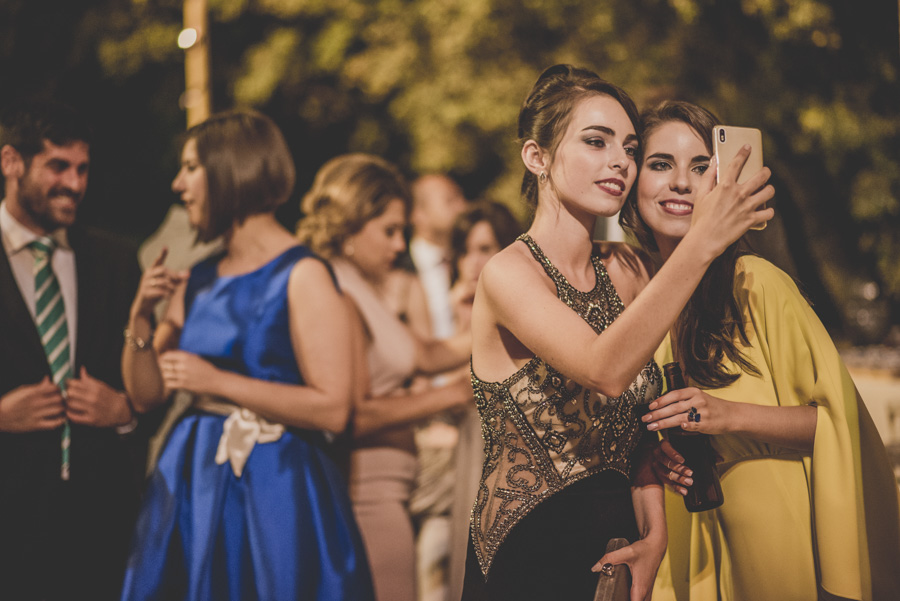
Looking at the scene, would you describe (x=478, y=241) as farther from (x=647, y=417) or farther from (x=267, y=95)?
(x=267, y=95)

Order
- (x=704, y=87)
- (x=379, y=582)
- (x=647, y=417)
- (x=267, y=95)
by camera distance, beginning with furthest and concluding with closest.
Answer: (x=267, y=95) → (x=704, y=87) → (x=379, y=582) → (x=647, y=417)

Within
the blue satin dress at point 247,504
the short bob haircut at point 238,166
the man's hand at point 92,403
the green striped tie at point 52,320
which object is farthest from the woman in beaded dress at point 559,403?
the green striped tie at point 52,320

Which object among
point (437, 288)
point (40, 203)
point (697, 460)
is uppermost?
point (437, 288)

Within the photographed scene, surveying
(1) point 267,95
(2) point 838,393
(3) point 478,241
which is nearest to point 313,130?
(1) point 267,95

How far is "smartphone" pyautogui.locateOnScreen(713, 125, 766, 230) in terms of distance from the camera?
65.1 inches

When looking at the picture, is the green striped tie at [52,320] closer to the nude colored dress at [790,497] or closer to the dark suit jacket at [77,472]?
the dark suit jacket at [77,472]

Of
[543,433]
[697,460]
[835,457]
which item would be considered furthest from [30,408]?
[835,457]

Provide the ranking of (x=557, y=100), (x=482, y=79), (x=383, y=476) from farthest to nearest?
(x=482, y=79) → (x=383, y=476) → (x=557, y=100)

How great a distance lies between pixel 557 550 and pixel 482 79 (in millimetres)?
8959

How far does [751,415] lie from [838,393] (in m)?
0.23

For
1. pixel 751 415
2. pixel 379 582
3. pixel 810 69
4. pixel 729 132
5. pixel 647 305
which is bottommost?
pixel 379 582

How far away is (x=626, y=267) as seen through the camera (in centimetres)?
213

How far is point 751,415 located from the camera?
72.6 inches

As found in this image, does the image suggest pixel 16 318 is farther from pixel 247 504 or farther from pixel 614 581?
pixel 614 581
